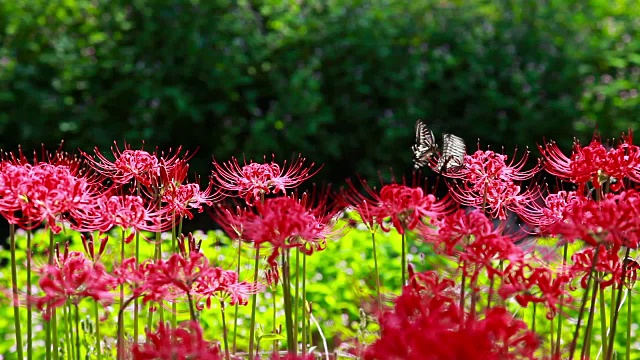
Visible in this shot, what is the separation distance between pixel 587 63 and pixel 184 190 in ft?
23.1

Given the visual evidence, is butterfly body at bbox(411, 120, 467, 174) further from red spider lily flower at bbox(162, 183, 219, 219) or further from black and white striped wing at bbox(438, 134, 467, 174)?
red spider lily flower at bbox(162, 183, 219, 219)

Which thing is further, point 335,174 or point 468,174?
point 335,174

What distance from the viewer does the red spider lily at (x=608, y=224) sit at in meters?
1.78

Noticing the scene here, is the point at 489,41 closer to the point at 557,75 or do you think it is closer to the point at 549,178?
the point at 557,75

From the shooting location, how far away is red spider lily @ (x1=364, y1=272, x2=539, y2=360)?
1.38 metres

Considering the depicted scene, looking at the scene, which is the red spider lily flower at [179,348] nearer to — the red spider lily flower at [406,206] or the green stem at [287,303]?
the green stem at [287,303]

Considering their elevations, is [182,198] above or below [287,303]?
above

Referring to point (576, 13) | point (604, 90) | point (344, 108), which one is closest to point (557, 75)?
point (604, 90)

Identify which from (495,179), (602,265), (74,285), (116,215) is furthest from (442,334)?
(495,179)

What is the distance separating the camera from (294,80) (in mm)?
7742

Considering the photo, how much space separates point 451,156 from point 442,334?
1.36 meters

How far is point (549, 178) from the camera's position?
7691mm

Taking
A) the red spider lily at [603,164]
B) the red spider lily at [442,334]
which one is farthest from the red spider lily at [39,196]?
the red spider lily at [603,164]

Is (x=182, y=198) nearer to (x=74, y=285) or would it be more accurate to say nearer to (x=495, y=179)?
(x=74, y=285)
